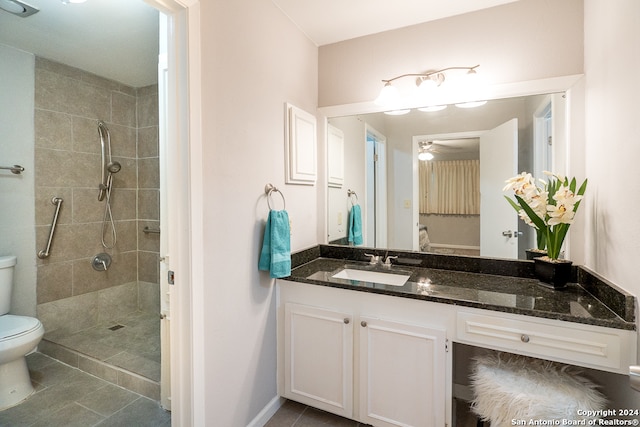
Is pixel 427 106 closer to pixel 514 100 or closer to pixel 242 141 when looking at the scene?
pixel 514 100

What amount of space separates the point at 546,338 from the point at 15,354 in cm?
278

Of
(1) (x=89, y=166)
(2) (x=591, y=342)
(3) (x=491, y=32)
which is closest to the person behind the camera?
(2) (x=591, y=342)

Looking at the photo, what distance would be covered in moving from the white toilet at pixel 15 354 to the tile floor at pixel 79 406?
0.06m

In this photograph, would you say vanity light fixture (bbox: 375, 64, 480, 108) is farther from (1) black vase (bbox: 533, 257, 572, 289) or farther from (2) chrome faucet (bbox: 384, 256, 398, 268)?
(1) black vase (bbox: 533, 257, 572, 289)

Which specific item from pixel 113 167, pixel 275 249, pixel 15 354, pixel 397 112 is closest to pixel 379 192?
pixel 397 112

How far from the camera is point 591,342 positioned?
1144mm

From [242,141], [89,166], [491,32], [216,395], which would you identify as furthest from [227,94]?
[89,166]

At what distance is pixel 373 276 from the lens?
189 centimetres

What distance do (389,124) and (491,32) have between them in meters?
0.75

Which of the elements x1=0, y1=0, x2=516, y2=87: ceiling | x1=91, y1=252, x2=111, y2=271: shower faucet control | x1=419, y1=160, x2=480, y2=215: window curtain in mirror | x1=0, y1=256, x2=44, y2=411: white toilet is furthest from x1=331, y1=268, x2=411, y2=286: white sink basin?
x1=91, y1=252, x2=111, y2=271: shower faucet control

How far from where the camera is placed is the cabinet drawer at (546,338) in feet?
3.69

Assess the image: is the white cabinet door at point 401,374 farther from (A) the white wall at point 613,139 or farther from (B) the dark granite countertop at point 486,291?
(A) the white wall at point 613,139

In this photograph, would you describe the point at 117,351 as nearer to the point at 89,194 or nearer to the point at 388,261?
the point at 89,194

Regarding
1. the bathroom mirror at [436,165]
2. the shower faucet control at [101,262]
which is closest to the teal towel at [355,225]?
the bathroom mirror at [436,165]
